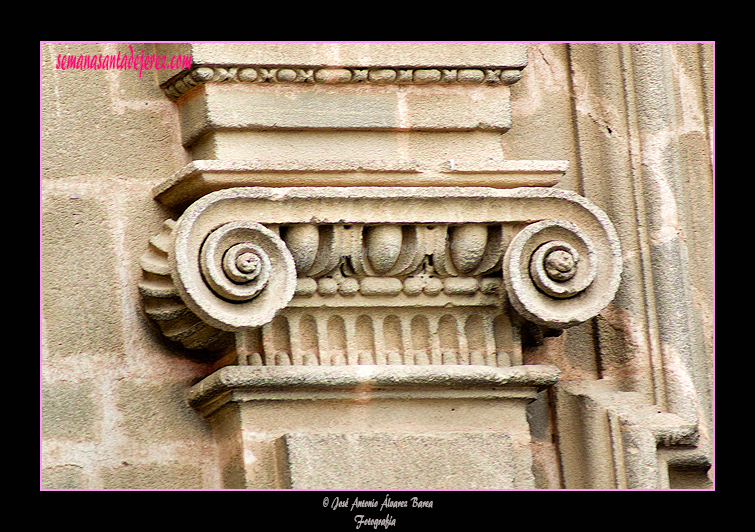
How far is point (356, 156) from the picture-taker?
2768 millimetres

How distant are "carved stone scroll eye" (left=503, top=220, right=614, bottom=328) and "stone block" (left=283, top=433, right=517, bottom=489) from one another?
0.86ft

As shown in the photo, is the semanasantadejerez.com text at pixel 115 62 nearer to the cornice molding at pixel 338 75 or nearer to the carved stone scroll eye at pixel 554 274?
the cornice molding at pixel 338 75

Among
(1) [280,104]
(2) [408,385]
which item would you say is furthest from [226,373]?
(1) [280,104]

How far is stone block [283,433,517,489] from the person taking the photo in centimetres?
261

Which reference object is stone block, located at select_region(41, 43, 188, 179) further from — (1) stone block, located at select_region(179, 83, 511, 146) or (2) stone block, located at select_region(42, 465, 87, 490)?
(2) stone block, located at select_region(42, 465, 87, 490)

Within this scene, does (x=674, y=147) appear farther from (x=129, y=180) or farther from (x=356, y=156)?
(x=129, y=180)

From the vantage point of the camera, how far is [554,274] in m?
2.74

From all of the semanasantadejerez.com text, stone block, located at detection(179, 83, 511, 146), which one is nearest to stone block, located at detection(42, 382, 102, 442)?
stone block, located at detection(179, 83, 511, 146)

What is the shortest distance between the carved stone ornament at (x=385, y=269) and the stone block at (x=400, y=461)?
153 millimetres

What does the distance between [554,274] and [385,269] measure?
327 mm

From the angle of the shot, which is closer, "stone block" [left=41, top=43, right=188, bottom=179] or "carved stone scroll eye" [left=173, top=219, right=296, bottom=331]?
"carved stone scroll eye" [left=173, top=219, right=296, bottom=331]

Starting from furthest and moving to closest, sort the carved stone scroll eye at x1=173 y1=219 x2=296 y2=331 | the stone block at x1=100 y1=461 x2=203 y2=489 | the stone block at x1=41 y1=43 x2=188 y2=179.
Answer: the stone block at x1=41 y1=43 x2=188 y2=179
the stone block at x1=100 y1=461 x2=203 y2=489
the carved stone scroll eye at x1=173 y1=219 x2=296 y2=331

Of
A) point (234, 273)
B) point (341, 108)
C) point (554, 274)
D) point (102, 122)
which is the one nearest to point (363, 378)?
point (234, 273)

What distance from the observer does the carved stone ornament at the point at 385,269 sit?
8.59 ft
